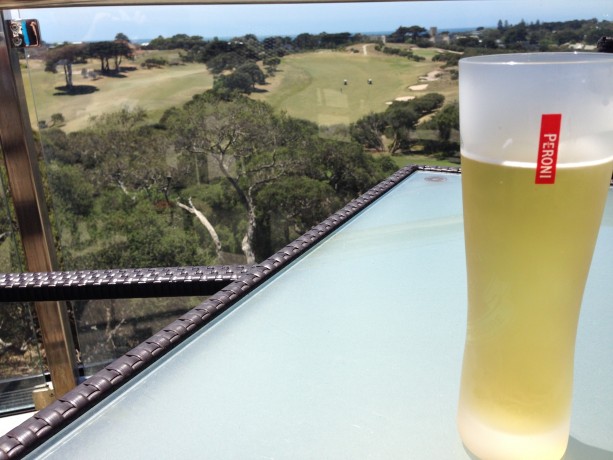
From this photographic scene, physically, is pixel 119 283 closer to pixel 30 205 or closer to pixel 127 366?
pixel 127 366

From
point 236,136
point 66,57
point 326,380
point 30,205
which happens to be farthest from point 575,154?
point 236,136

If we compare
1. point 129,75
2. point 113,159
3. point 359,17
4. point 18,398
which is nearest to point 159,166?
point 113,159

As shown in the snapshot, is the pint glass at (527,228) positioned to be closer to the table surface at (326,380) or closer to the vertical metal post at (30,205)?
the table surface at (326,380)

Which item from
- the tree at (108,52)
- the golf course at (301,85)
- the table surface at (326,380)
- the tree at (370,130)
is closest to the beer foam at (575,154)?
the table surface at (326,380)

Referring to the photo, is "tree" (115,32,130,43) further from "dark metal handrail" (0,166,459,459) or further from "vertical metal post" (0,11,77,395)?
"dark metal handrail" (0,166,459,459)

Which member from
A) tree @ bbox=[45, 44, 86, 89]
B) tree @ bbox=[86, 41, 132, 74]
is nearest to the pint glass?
tree @ bbox=[45, 44, 86, 89]
